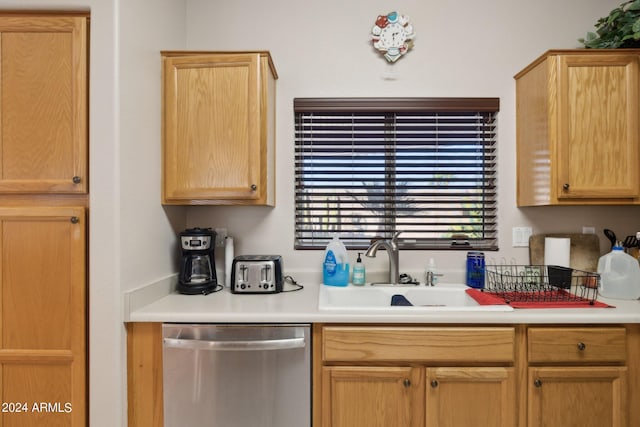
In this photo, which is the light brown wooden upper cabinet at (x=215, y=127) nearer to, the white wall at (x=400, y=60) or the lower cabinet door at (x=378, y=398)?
the white wall at (x=400, y=60)

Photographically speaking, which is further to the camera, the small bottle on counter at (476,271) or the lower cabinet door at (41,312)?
the small bottle on counter at (476,271)

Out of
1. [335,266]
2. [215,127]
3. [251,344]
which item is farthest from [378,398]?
[215,127]

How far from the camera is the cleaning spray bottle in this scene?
6.30ft

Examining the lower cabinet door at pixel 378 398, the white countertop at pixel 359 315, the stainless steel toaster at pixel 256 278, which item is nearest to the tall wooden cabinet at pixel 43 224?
the white countertop at pixel 359 315

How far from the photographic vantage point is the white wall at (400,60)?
207cm

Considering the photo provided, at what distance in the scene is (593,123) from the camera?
1737 millimetres

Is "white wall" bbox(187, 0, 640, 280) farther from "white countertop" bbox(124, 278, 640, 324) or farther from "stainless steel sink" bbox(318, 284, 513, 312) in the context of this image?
"white countertop" bbox(124, 278, 640, 324)

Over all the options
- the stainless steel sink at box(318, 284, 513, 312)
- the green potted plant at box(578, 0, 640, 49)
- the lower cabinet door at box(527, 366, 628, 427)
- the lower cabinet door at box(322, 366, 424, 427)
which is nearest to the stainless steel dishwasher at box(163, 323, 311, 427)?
the lower cabinet door at box(322, 366, 424, 427)

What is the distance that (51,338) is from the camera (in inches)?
53.6

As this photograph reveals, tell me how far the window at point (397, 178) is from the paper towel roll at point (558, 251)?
281 mm

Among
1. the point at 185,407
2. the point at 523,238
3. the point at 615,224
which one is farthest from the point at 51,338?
the point at 615,224

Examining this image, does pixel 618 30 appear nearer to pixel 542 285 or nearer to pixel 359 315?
pixel 542 285

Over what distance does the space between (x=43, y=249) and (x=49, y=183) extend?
0.87ft

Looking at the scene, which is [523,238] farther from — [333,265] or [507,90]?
[333,265]
